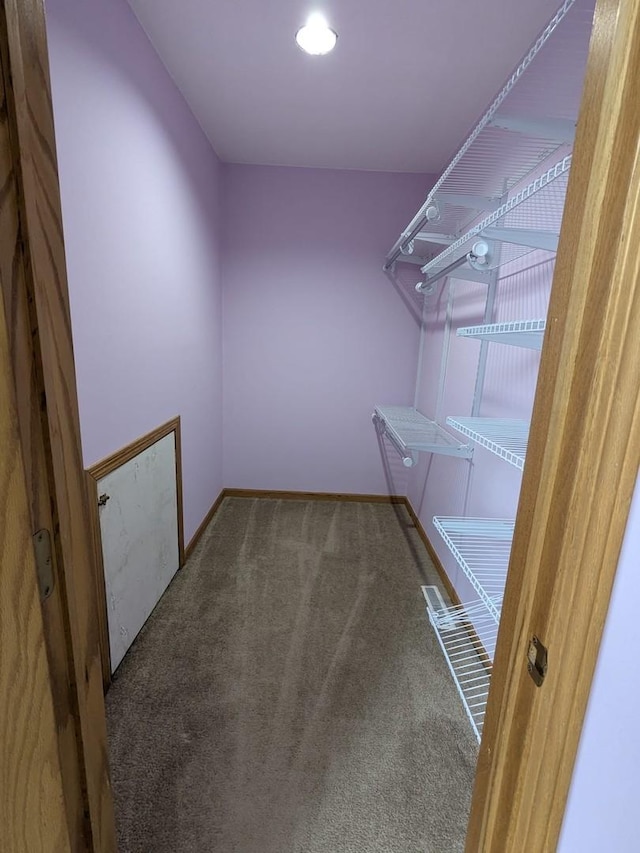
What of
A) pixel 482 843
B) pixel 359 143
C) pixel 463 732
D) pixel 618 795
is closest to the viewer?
pixel 618 795

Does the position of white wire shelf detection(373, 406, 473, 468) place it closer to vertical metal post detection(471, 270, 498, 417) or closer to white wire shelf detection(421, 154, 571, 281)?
vertical metal post detection(471, 270, 498, 417)

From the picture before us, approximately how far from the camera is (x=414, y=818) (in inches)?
46.6

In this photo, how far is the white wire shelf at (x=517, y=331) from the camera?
0.95m

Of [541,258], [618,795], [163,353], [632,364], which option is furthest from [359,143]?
[618,795]

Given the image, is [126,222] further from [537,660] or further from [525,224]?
[537,660]

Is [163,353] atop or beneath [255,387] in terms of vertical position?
atop

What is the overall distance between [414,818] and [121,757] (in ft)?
3.05

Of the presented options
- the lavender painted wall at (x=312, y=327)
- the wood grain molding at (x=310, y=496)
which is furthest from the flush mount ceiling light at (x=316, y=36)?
the wood grain molding at (x=310, y=496)

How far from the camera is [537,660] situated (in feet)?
1.81

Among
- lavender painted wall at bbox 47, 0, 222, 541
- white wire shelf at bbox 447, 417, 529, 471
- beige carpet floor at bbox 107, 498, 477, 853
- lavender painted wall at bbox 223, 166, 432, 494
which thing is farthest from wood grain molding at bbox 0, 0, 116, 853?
lavender painted wall at bbox 223, 166, 432, 494

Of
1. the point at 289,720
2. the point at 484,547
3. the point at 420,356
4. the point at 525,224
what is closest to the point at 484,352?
the point at 525,224

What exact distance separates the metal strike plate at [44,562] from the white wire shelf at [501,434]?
3.29ft

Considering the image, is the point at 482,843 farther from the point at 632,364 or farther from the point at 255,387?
the point at 255,387

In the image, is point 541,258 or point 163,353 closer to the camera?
point 541,258
